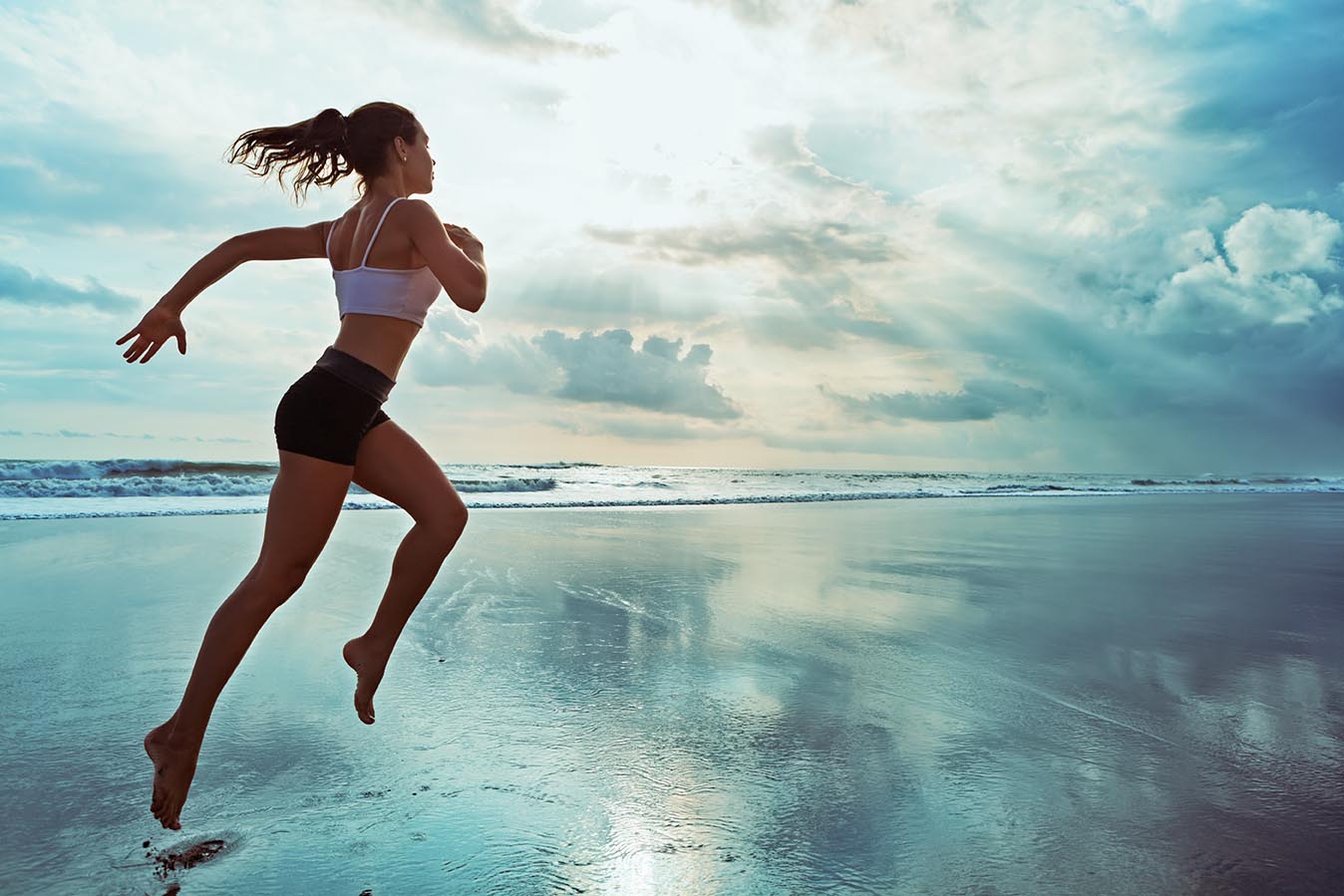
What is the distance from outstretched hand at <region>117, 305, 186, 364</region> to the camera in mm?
2361

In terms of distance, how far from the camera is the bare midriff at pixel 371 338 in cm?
229

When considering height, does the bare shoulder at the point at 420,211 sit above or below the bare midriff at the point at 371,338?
above

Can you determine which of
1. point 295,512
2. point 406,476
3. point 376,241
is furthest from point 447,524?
point 376,241

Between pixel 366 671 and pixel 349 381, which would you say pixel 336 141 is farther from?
pixel 366 671

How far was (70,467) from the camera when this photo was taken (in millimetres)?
19797

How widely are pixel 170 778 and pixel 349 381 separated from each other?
3.52ft

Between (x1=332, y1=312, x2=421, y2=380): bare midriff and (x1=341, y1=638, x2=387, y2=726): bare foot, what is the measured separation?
800mm

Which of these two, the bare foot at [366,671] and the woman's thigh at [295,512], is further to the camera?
the bare foot at [366,671]

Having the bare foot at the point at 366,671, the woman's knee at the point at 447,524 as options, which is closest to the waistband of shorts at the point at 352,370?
the woman's knee at the point at 447,524

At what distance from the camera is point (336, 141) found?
246cm

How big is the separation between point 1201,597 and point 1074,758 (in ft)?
12.6

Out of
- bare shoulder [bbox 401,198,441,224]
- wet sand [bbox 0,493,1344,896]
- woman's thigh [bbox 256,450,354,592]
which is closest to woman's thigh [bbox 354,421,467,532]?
woman's thigh [bbox 256,450,354,592]

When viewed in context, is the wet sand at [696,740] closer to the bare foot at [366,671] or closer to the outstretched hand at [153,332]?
the bare foot at [366,671]

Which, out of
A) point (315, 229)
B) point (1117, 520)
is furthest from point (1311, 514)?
point (315, 229)
